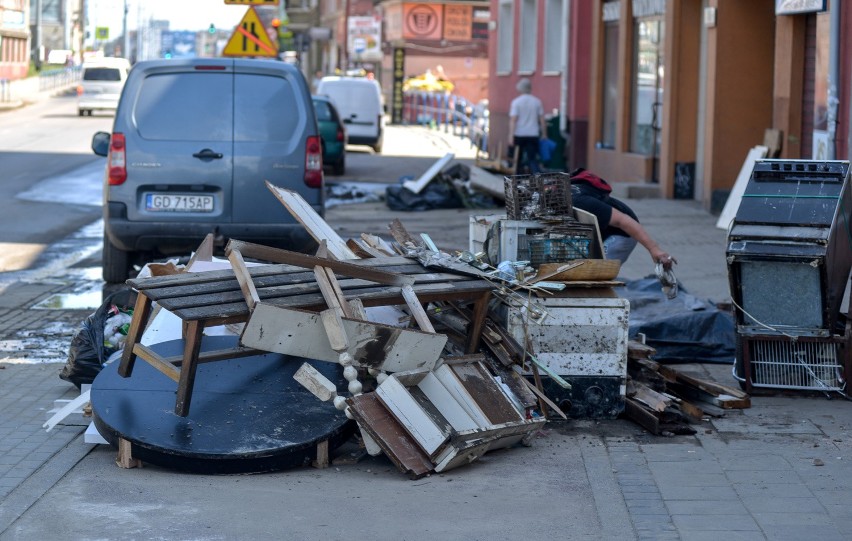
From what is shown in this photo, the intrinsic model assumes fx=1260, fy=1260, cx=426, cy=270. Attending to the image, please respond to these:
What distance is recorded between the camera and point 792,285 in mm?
7039

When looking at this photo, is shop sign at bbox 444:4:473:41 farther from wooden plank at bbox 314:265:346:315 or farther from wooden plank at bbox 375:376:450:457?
wooden plank at bbox 375:376:450:457

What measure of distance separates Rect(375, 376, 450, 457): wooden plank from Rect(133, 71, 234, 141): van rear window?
494cm

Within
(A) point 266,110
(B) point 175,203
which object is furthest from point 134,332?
(A) point 266,110

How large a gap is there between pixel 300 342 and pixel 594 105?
17.8 meters

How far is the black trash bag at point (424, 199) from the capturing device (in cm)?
1780

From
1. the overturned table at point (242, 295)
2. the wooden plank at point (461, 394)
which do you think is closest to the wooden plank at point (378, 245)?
the overturned table at point (242, 295)

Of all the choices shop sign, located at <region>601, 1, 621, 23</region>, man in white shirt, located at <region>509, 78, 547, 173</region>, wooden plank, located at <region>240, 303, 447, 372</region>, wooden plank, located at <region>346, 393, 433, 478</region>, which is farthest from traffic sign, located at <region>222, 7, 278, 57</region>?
wooden plank, located at <region>346, 393, 433, 478</region>

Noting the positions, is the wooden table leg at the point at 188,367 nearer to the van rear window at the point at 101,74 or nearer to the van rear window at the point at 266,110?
the van rear window at the point at 266,110

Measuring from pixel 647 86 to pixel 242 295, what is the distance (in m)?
15.4

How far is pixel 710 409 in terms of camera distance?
22.3ft

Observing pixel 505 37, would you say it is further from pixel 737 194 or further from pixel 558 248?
pixel 558 248

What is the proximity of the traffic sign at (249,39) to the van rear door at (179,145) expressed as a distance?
9.75 metres

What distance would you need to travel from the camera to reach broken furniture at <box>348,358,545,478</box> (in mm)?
5547

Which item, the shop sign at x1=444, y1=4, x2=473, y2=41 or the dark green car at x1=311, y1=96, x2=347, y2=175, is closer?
the dark green car at x1=311, y1=96, x2=347, y2=175
